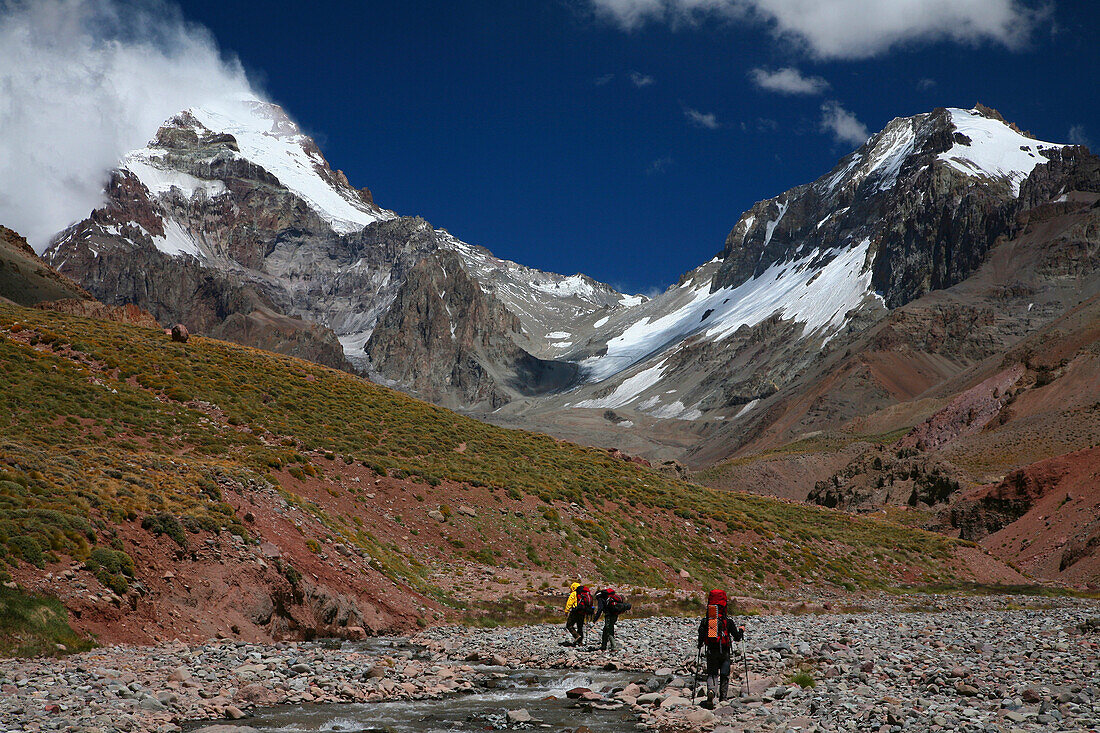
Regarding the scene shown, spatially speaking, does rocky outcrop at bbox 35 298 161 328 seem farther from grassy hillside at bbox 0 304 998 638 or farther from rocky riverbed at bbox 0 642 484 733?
rocky riverbed at bbox 0 642 484 733

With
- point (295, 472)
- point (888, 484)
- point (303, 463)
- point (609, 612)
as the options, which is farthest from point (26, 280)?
point (888, 484)

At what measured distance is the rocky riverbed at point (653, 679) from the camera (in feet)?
47.0

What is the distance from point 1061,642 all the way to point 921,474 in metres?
74.1

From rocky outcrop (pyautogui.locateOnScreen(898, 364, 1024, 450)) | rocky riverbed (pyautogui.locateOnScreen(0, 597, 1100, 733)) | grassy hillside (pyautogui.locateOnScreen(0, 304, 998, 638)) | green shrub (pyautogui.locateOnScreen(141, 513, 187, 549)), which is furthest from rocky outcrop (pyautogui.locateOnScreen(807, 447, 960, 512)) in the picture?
green shrub (pyautogui.locateOnScreen(141, 513, 187, 549))

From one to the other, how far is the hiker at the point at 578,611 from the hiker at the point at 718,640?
8189mm

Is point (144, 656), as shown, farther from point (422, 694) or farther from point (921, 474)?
point (921, 474)

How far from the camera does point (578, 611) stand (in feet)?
83.8

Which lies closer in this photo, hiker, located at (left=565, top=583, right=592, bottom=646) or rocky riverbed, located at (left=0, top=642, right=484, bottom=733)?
rocky riverbed, located at (left=0, top=642, right=484, bottom=733)

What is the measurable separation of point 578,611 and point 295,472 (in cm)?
1722

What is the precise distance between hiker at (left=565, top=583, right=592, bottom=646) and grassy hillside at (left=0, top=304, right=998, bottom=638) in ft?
27.8

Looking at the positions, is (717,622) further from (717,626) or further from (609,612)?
(609,612)

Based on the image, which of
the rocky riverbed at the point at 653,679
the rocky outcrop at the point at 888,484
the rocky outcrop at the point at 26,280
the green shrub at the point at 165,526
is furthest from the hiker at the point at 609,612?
the rocky outcrop at the point at 26,280

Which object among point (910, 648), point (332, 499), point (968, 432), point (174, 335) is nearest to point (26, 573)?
point (332, 499)

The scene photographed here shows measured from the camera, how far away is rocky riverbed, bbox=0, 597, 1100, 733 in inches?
564
